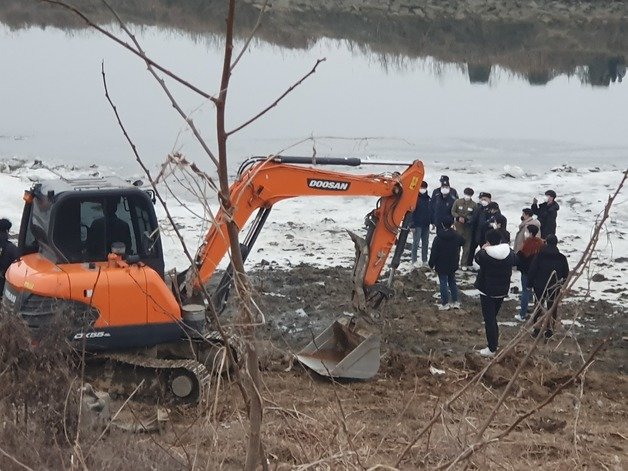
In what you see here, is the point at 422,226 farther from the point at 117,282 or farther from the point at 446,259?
the point at 117,282

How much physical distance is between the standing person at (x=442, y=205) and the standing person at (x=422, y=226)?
102 mm

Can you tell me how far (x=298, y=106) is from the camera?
3088 cm

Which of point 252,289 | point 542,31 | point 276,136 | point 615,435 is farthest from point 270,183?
point 542,31

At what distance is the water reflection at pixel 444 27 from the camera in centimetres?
3531

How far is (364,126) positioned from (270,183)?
1754 cm

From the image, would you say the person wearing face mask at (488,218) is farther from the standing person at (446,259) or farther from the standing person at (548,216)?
the standing person at (446,259)

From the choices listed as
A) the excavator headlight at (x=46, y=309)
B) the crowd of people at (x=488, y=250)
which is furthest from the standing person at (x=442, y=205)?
the excavator headlight at (x=46, y=309)

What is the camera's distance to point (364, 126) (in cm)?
2758

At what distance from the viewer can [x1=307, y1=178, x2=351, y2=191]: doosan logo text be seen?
1049 cm

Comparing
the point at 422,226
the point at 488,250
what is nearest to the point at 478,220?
the point at 422,226

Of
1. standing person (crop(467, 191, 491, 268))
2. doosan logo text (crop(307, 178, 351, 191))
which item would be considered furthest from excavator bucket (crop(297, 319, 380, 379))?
standing person (crop(467, 191, 491, 268))

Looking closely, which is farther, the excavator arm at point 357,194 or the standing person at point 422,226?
the standing person at point 422,226

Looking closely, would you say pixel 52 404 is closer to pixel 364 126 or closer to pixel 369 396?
pixel 369 396

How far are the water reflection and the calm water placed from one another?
64 cm
